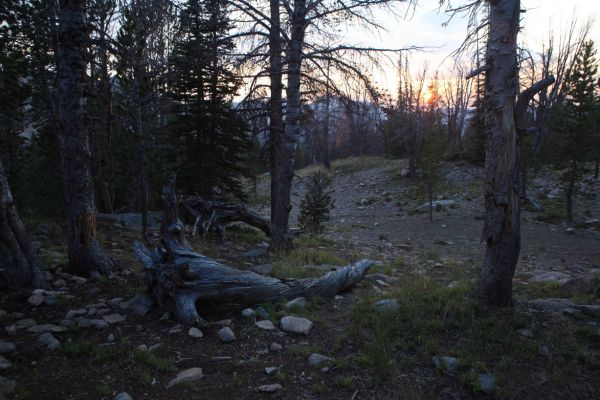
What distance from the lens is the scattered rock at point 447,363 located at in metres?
3.42

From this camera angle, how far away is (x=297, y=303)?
4.71 m

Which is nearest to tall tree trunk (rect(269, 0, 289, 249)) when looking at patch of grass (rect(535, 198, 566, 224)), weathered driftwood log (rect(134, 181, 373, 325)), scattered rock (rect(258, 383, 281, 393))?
weathered driftwood log (rect(134, 181, 373, 325))

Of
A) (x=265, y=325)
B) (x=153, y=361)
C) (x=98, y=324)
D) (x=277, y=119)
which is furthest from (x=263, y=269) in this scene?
(x=277, y=119)

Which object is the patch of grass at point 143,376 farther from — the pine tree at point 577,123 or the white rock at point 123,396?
the pine tree at point 577,123

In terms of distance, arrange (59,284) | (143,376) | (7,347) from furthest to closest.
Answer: (59,284) → (7,347) → (143,376)

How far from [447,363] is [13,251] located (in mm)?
4981

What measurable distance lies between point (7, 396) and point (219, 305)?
217 cm

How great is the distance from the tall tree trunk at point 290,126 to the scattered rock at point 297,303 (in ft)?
10.8

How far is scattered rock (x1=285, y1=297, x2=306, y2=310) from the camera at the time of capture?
4.63 m

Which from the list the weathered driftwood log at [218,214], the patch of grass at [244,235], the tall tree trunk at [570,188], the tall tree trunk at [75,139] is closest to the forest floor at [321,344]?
the tall tree trunk at [75,139]

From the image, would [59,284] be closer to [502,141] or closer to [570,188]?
[502,141]

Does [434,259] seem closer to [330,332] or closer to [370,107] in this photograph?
[370,107]

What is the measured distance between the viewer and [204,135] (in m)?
12.0

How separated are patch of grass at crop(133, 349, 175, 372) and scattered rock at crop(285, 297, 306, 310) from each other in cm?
169
